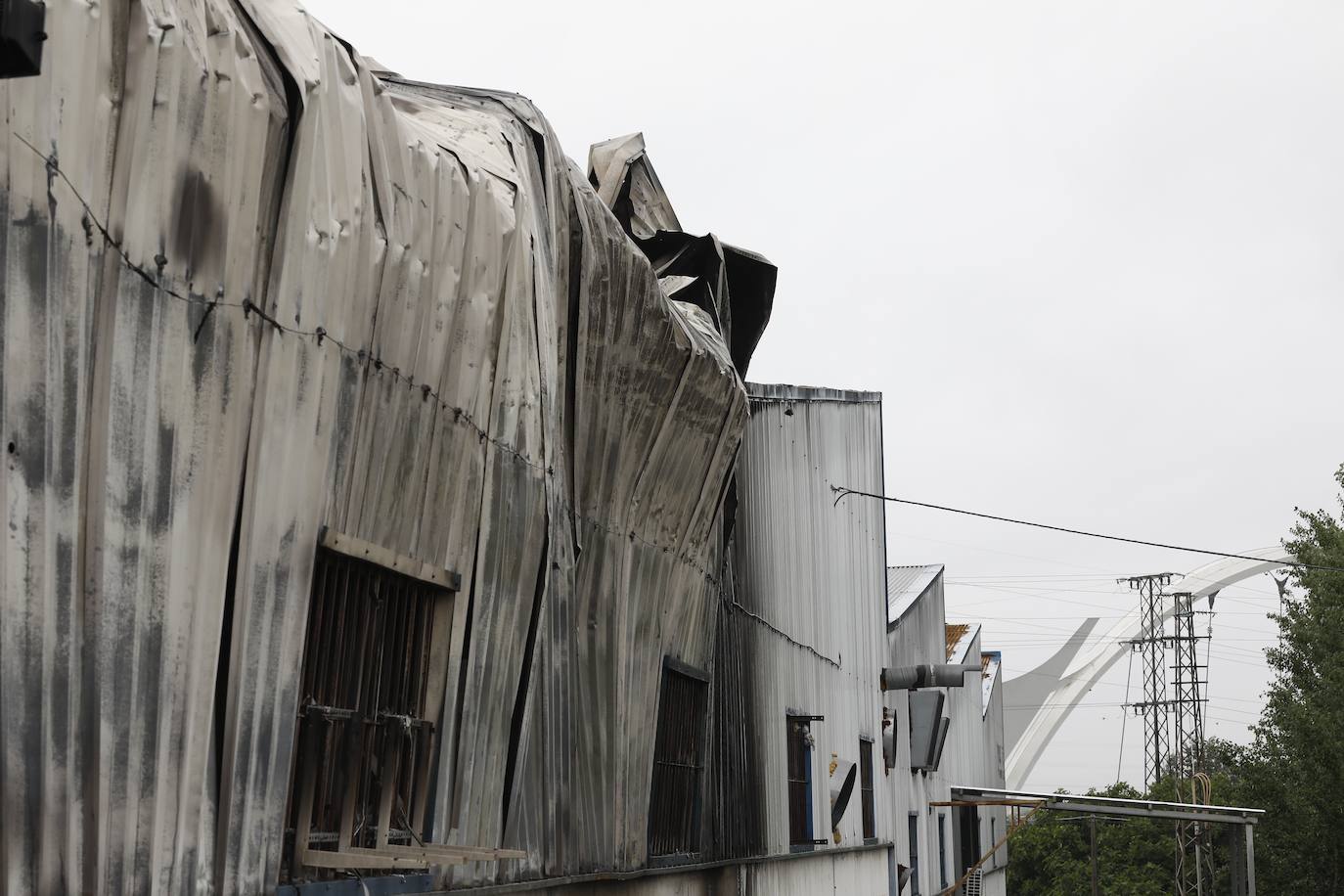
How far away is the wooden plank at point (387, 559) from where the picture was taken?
5.15 metres

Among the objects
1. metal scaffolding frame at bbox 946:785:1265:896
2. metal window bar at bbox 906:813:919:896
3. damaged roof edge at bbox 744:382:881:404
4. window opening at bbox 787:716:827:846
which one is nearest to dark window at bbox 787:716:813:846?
window opening at bbox 787:716:827:846

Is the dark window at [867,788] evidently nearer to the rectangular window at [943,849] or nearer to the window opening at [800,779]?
the window opening at [800,779]

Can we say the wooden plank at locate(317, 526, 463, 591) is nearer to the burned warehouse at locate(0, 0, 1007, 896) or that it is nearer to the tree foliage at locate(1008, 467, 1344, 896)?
the burned warehouse at locate(0, 0, 1007, 896)

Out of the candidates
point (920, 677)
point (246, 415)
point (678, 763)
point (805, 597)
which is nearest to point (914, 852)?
point (920, 677)

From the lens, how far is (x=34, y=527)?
3566 millimetres

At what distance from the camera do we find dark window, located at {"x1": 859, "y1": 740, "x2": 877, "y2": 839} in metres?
18.3

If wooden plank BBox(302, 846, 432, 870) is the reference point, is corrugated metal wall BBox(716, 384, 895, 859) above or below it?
above

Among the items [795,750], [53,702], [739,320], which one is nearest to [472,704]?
[53,702]

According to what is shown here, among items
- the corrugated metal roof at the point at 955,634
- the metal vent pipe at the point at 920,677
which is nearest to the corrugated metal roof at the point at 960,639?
the corrugated metal roof at the point at 955,634

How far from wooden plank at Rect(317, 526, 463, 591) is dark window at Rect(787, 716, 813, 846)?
8.69 m

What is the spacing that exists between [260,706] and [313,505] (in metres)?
0.73

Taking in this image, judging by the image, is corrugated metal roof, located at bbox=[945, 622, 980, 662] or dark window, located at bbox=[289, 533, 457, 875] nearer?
dark window, located at bbox=[289, 533, 457, 875]

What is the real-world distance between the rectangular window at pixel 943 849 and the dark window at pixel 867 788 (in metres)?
9.62

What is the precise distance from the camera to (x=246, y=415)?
4531 millimetres
